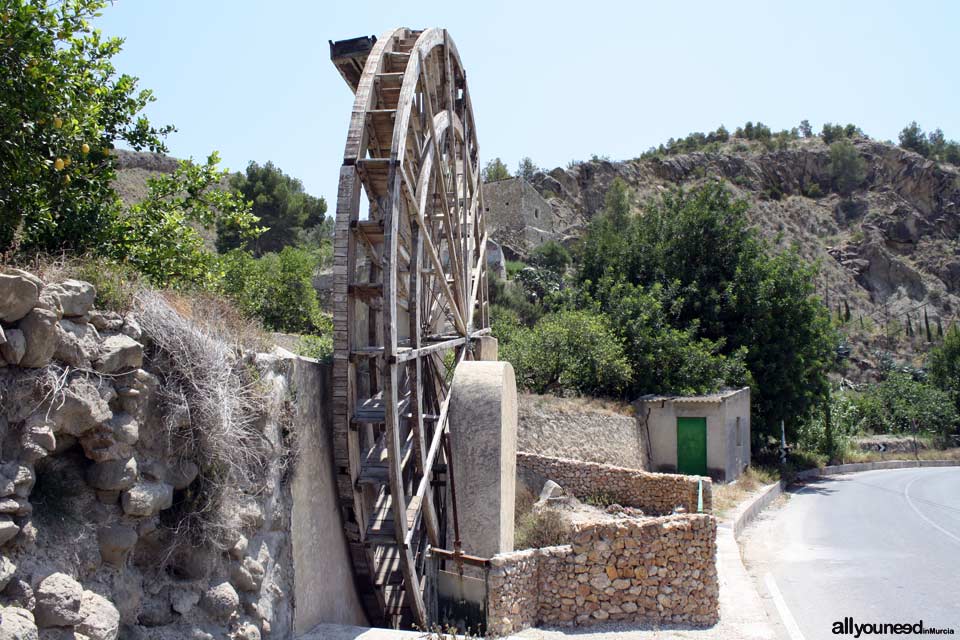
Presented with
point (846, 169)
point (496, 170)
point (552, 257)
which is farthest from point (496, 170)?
point (846, 169)

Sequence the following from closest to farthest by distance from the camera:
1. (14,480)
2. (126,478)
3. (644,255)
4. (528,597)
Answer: (14,480), (126,478), (528,597), (644,255)

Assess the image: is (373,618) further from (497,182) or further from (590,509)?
(497,182)

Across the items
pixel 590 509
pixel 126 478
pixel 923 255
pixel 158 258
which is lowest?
pixel 590 509

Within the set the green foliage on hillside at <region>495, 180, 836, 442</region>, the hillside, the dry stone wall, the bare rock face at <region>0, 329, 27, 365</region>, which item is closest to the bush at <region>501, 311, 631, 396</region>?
the green foliage on hillside at <region>495, 180, 836, 442</region>

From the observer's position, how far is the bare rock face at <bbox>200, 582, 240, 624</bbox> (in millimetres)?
4113

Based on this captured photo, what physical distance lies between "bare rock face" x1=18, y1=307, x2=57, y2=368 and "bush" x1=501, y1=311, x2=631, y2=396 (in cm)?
1291

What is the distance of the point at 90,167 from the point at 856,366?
53449 mm

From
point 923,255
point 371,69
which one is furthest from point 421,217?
point 923,255

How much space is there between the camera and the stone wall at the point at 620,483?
1123 cm

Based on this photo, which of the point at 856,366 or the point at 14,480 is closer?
the point at 14,480

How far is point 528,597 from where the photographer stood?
23.0 feet

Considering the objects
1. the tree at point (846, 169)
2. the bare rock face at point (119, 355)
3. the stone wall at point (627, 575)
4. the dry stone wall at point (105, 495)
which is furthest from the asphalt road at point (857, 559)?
the tree at point (846, 169)

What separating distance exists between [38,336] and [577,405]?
1247 cm

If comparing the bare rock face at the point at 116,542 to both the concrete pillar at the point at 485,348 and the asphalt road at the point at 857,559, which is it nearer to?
the asphalt road at the point at 857,559
